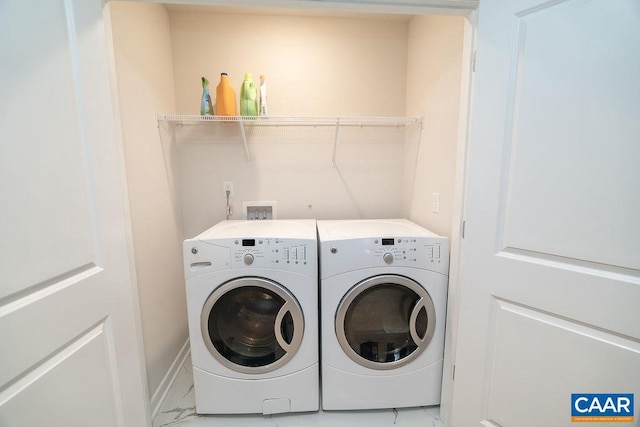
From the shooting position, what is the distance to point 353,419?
4.66ft

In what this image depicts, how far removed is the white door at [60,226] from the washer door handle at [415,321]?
4.26 feet

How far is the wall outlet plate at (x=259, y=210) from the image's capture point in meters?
1.99

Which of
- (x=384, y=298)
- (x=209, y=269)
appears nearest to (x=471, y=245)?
(x=384, y=298)

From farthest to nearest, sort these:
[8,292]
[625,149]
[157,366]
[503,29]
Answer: [157,366] → [503,29] → [625,149] → [8,292]

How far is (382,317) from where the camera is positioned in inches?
55.6

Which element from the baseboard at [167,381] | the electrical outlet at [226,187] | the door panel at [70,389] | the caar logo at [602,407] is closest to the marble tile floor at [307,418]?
the baseboard at [167,381]

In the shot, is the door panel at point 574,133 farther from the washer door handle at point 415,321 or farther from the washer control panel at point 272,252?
the washer control panel at point 272,252

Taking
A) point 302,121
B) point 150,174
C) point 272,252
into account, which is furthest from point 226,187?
point 272,252

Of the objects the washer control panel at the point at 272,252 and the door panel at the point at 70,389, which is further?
the washer control panel at the point at 272,252

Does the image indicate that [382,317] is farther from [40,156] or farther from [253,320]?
[40,156]

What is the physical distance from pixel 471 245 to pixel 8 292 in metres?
1.50

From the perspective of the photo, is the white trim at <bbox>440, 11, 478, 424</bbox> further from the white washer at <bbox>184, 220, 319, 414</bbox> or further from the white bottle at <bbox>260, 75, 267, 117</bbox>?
the white bottle at <bbox>260, 75, 267, 117</bbox>

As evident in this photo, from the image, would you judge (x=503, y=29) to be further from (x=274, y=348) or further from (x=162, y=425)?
(x=162, y=425)

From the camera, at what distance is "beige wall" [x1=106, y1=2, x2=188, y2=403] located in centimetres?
132
